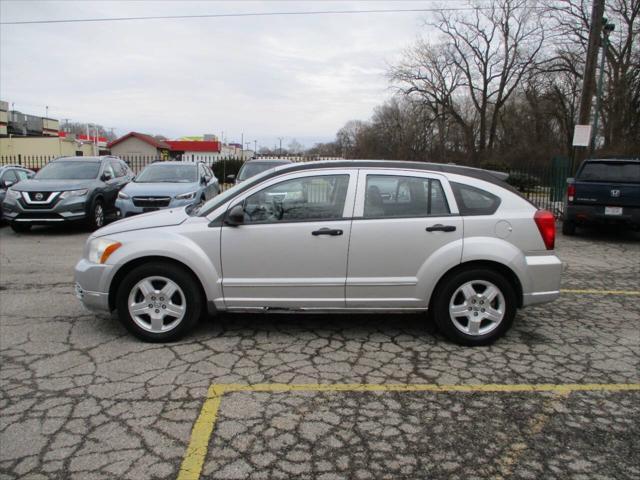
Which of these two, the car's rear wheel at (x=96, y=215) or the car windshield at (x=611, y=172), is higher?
the car windshield at (x=611, y=172)

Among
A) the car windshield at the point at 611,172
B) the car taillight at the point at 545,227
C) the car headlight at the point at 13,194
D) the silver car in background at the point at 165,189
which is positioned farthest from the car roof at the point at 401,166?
the car headlight at the point at 13,194

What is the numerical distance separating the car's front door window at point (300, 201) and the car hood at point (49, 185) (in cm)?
841

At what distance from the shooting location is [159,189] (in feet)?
36.8

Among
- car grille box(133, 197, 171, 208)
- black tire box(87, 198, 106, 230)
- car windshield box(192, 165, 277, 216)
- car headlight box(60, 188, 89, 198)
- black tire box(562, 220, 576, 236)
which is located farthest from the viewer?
black tire box(87, 198, 106, 230)

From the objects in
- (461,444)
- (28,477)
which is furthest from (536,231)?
(28,477)

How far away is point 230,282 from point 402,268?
5.07 feet

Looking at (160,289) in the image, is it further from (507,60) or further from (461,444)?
(507,60)

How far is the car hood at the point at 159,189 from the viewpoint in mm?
11047

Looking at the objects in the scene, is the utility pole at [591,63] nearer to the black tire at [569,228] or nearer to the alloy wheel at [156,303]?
the black tire at [569,228]

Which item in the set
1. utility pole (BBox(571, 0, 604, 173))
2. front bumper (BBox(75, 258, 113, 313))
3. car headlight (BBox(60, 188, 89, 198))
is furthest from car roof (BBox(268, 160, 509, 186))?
utility pole (BBox(571, 0, 604, 173))

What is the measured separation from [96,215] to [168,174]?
1962 millimetres

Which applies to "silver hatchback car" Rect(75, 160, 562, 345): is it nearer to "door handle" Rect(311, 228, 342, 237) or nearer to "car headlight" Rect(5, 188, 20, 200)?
"door handle" Rect(311, 228, 342, 237)

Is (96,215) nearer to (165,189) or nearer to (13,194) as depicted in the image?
(13,194)

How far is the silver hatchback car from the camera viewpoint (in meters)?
4.48
